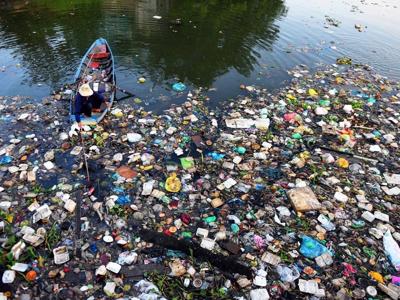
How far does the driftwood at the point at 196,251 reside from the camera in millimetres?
4695

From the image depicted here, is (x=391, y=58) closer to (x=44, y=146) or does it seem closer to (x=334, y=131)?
(x=334, y=131)

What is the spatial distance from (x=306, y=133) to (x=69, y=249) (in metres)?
5.80

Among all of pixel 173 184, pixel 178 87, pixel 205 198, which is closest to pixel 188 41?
pixel 178 87

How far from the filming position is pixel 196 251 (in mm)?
4895

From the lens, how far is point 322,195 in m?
5.99

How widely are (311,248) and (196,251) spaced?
Result: 1.86m

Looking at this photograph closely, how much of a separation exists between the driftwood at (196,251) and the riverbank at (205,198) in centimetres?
8

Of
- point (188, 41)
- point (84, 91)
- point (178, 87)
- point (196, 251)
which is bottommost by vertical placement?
point (196, 251)

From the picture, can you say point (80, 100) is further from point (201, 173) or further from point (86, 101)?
point (201, 173)

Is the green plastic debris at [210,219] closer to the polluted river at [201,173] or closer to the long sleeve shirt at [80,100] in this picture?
the polluted river at [201,173]

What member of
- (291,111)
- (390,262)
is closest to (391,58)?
(291,111)

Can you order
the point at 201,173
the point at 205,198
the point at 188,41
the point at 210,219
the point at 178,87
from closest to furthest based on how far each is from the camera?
the point at 210,219 < the point at 205,198 < the point at 201,173 < the point at 178,87 < the point at 188,41

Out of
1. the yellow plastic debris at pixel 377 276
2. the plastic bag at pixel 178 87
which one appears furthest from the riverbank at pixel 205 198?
the plastic bag at pixel 178 87

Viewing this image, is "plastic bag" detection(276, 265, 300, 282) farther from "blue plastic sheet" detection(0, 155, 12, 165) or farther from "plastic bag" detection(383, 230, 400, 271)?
"blue plastic sheet" detection(0, 155, 12, 165)
